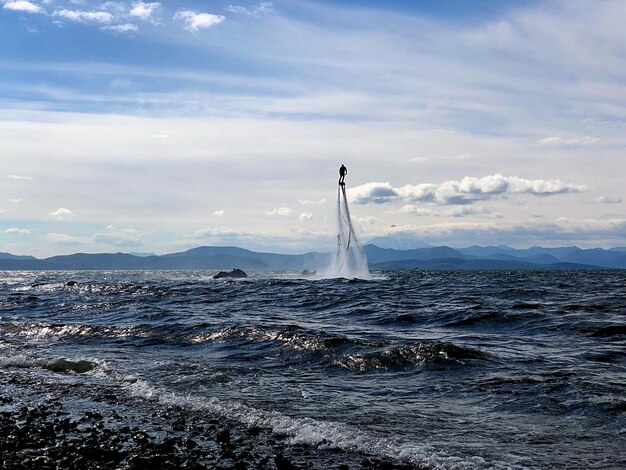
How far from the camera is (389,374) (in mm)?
17375

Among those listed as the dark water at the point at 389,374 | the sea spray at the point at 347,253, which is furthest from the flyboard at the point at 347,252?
the dark water at the point at 389,374

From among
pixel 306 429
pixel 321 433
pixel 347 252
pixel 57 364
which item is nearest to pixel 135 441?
pixel 306 429

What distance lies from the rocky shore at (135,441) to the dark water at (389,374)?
21.3 inches

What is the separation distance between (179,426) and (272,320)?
2060cm

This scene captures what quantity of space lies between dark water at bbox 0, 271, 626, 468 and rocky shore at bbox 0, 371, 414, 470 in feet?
1.77

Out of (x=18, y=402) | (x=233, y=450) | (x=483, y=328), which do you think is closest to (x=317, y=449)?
(x=233, y=450)

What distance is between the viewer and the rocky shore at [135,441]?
941 centimetres

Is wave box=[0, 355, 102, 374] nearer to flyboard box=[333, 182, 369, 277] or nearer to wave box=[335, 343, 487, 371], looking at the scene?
wave box=[335, 343, 487, 371]

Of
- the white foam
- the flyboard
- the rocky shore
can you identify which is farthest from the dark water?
the flyboard

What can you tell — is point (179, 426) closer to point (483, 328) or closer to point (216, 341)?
point (216, 341)

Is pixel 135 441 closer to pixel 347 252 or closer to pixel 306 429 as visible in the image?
pixel 306 429

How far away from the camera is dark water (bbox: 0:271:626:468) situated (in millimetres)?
10867

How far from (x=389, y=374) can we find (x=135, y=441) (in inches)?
352

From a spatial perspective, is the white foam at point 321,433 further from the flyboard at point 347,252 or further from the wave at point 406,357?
the flyboard at point 347,252
